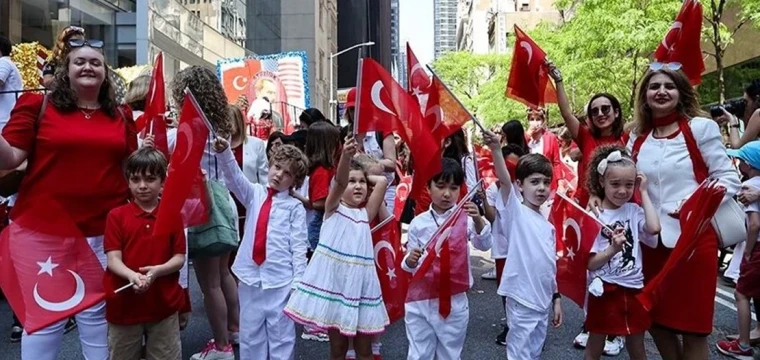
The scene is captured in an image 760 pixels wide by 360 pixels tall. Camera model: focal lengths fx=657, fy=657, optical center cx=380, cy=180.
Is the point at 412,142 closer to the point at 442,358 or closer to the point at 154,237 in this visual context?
the point at 442,358

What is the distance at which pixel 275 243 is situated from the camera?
Result: 13.5ft

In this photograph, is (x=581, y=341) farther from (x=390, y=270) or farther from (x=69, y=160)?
(x=69, y=160)

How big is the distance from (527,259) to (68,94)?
2.69 meters

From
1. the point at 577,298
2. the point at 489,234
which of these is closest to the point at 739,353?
the point at 577,298

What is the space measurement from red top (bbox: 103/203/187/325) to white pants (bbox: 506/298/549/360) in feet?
6.30

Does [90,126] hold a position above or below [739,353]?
above

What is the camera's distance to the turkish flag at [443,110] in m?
3.96

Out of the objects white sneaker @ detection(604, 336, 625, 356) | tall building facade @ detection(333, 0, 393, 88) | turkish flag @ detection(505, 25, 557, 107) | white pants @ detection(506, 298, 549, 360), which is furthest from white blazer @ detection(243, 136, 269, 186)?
tall building facade @ detection(333, 0, 393, 88)

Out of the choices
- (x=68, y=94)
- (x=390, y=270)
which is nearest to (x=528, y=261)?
(x=390, y=270)

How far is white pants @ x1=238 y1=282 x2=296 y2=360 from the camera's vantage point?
407cm

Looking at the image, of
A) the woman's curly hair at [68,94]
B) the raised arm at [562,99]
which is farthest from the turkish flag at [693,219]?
the woman's curly hair at [68,94]

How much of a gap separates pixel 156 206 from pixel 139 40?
58.1ft

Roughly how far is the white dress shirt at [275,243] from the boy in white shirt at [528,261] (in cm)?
128

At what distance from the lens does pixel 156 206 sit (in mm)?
3531
